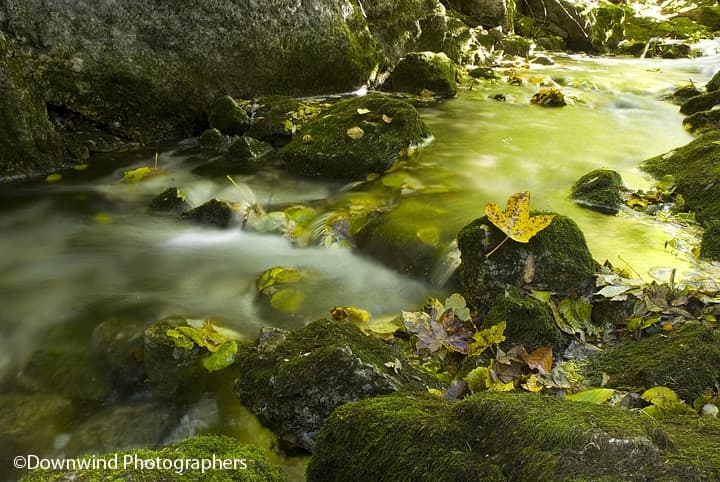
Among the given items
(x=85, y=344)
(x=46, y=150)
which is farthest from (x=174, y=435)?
(x=46, y=150)

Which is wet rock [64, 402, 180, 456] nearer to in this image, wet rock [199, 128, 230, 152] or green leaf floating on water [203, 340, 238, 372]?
green leaf floating on water [203, 340, 238, 372]

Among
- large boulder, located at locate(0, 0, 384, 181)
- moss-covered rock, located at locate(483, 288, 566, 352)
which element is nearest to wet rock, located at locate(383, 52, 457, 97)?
large boulder, located at locate(0, 0, 384, 181)

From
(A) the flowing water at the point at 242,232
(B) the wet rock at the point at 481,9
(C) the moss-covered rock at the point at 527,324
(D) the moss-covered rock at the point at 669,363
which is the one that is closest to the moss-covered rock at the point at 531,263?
(C) the moss-covered rock at the point at 527,324

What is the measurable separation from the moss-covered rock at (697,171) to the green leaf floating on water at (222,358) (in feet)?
14.4

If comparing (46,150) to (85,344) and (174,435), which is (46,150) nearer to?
(85,344)

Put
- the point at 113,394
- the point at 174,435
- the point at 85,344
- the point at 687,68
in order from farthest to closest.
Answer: the point at 687,68, the point at 85,344, the point at 113,394, the point at 174,435

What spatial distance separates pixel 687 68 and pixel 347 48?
1032 centimetres

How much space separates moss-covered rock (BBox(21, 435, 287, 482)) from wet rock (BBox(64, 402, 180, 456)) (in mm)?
1170

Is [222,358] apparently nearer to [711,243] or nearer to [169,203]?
[169,203]

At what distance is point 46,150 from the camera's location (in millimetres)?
6793

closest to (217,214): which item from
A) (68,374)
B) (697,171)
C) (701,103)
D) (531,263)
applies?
(68,374)

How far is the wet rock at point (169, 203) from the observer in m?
5.95

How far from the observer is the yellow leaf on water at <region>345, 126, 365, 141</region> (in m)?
6.89

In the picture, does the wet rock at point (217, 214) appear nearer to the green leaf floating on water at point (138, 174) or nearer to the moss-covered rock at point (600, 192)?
the green leaf floating on water at point (138, 174)
